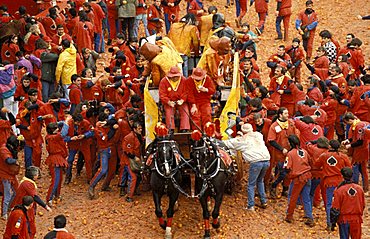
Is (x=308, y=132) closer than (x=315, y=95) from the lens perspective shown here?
Yes

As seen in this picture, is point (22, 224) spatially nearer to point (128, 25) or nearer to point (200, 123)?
point (200, 123)

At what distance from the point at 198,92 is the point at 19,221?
416cm

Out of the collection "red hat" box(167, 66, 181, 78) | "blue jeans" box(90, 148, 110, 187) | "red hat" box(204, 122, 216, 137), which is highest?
"red hat" box(167, 66, 181, 78)

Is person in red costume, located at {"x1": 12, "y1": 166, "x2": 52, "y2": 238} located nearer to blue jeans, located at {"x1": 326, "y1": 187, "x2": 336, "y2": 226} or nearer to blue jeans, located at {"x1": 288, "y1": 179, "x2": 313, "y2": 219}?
blue jeans, located at {"x1": 288, "y1": 179, "x2": 313, "y2": 219}

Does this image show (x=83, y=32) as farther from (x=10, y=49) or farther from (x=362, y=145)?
(x=362, y=145)

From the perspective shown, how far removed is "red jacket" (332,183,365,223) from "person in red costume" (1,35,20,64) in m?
9.52

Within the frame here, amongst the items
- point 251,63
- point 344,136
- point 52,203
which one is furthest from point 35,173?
point 344,136

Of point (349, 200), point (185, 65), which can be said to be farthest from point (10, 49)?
point (349, 200)

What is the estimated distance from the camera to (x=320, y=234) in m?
16.0

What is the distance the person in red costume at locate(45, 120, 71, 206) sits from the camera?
55.0 feet

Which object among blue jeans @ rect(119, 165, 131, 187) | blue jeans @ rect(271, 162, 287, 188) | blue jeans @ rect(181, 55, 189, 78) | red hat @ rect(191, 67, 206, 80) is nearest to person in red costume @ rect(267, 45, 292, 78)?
blue jeans @ rect(181, 55, 189, 78)

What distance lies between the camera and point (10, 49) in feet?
68.4

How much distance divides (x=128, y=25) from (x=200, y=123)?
9180 mm

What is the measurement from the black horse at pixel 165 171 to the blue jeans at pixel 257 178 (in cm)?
175
